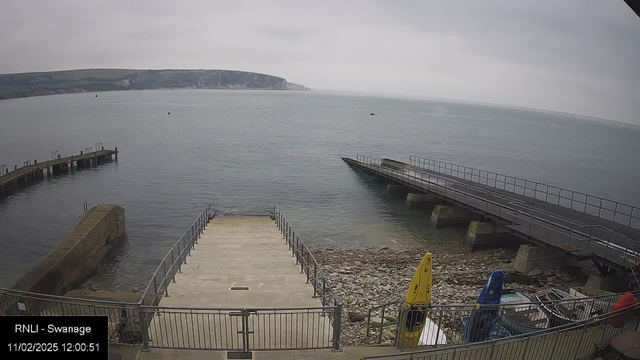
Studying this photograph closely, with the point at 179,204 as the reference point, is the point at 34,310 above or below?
above

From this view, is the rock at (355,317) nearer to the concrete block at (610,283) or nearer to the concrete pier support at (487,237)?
the concrete block at (610,283)

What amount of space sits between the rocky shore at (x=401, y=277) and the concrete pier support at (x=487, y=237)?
0.75 meters

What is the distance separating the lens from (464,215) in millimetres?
29125

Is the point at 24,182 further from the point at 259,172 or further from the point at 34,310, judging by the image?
the point at 34,310

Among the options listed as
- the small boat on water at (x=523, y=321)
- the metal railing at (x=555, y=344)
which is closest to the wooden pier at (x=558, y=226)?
the small boat on water at (x=523, y=321)

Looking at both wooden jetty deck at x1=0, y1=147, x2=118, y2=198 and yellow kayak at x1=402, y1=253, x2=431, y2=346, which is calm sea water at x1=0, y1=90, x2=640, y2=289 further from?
yellow kayak at x1=402, y1=253, x2=431, y2=346

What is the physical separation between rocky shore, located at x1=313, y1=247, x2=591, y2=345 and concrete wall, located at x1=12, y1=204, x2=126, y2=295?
38.8ft

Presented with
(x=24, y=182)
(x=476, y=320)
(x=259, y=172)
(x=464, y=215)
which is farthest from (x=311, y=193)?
(x=476, y=320)

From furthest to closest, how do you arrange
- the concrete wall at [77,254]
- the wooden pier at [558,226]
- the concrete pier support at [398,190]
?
the concrete pier support at [398,190]
the wooden pier at [558,226]
the concrete wall at [77,254]

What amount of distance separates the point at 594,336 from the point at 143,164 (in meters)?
52.9

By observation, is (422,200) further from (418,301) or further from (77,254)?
(418,301)

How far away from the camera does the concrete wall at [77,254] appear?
52.2ft

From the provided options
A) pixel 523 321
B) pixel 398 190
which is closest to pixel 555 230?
pixel 523 321

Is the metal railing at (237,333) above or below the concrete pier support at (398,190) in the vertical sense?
above
